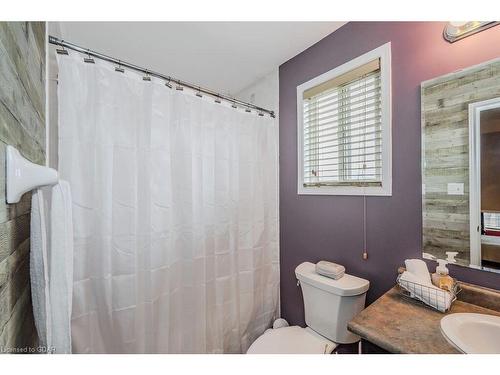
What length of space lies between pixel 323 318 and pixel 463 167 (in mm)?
1061

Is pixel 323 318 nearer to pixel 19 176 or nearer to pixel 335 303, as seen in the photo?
pixel 335 303

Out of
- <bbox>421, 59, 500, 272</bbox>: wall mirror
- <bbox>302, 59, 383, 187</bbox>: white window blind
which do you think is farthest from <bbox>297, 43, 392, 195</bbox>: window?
<bbox>421, 59, 500, 272</bbox>: wall mirror

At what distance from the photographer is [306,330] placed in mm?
1423

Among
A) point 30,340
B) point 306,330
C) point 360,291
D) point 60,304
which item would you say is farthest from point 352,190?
point 30,340

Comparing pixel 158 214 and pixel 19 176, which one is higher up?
pixel 19 176

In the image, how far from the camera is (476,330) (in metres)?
0.79

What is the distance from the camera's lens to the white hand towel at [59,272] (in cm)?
55

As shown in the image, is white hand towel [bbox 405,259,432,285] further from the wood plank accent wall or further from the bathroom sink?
the wood plank accent wall

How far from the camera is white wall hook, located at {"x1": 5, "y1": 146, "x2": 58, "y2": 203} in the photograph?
1.39 ft

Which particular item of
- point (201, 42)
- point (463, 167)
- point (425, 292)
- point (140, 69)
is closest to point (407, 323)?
point (425, 292)

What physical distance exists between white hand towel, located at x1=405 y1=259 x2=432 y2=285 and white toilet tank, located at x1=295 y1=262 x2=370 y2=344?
0.27 m

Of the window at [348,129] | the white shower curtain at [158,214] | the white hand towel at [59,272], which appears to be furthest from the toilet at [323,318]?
the white hand towel at [59,272]

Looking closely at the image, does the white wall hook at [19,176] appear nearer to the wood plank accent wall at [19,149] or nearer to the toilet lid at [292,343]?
the wood plank accent wall at [19,149]

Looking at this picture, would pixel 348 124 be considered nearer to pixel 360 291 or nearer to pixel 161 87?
pixel 360 291
